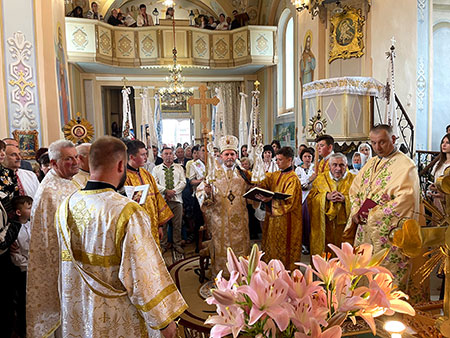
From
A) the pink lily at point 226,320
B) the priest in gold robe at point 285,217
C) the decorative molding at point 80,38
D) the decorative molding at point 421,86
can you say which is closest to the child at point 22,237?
the priest in gold robe at point 285,217

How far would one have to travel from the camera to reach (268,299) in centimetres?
89

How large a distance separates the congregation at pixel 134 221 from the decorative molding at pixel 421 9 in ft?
18.7

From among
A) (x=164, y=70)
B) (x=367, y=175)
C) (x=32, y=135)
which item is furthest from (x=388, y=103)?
(x=164, y=70)

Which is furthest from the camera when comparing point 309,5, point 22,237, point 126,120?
point 309,5

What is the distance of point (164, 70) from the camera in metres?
14.8

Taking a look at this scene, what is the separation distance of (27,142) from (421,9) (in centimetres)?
1017

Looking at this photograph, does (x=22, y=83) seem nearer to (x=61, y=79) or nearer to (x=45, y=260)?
(x=61, y=79)

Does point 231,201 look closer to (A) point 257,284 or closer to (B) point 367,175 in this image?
(B) point 367,175

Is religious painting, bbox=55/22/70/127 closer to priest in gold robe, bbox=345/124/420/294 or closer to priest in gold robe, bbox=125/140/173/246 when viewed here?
priest in gold robe, bbox=125/140/173/246

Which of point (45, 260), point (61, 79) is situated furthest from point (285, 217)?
point (61, 79)

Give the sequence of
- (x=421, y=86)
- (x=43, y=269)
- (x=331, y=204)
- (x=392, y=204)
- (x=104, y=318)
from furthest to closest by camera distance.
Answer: (x=421, y=86) → (x=331, y=204) → (x=392, y=204) → (x=43, y=269) → (x=104, y=318)

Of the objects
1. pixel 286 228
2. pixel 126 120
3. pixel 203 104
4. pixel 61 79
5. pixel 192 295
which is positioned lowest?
pixel 192 295

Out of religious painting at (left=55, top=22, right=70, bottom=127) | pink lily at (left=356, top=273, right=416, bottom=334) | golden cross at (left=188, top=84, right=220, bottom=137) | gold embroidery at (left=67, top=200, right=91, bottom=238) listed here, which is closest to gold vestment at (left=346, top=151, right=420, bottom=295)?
golden cross at (left=188, top=84, right=220, bottom=137)

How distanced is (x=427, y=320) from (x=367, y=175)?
224 centimetres
